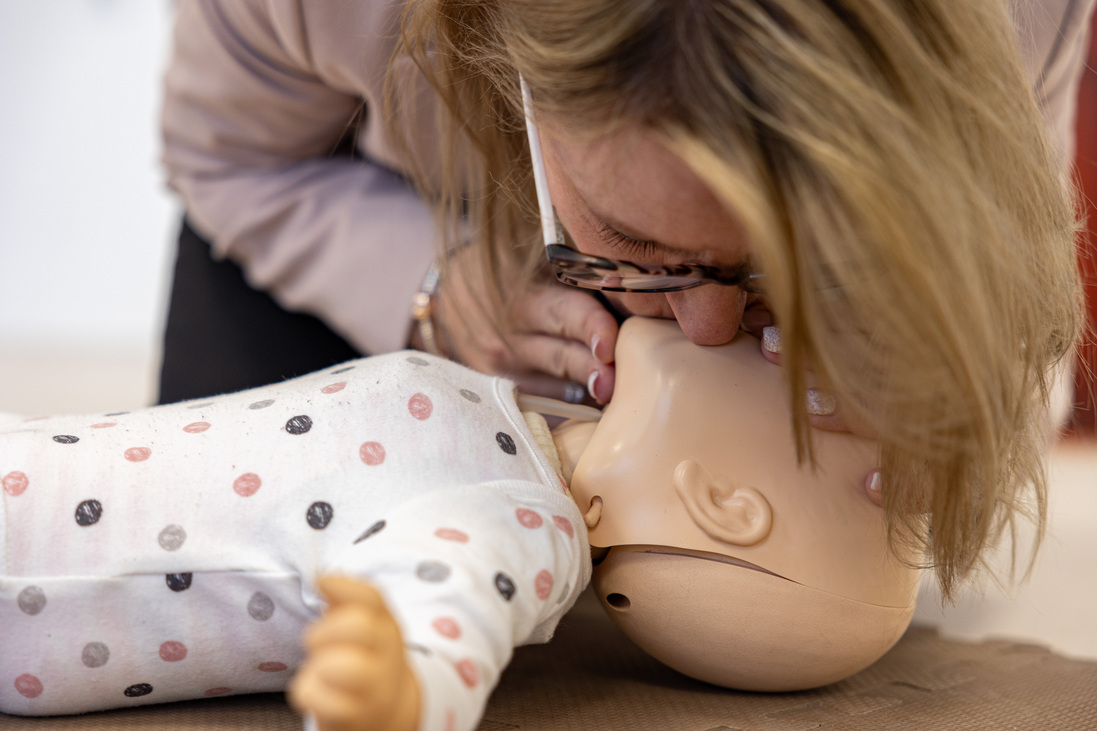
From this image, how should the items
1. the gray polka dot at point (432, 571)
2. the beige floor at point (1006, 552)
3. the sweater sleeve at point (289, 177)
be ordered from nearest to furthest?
the gray polka dot at point (432, 571)
the sweater sleeve at point (289, 177)
the beige floor at point (1006, 552)

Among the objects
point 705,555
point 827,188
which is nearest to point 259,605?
point 705,555

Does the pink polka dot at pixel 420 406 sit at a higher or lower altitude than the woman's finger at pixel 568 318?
lower

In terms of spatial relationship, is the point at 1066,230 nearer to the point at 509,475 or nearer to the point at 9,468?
the point at 509,475

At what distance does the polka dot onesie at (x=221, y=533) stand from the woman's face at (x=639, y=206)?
179 mm

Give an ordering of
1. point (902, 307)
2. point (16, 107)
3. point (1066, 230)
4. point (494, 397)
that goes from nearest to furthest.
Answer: point (902, 307) < point (1066, 230) < point (494, 397) < point (16, 107)

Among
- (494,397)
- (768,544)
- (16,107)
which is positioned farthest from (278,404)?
(16,107)

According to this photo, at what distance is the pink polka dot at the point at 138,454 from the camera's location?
639mm

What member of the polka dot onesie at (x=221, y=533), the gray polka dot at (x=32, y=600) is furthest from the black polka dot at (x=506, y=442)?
the gray polka dot at (x=32, y=600)

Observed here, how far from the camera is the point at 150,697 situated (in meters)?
0.64

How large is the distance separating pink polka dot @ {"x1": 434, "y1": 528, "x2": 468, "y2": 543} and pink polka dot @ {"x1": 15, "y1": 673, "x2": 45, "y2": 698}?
0.31m

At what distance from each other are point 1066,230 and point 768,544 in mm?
298

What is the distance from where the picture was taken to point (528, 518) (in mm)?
604

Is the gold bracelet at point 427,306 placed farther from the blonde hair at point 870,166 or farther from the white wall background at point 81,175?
the white wall background at point 81,175

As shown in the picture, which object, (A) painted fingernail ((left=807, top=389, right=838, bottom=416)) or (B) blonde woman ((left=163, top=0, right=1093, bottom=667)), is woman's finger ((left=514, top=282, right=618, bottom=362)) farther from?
(A) painted fingernail ((left=807, top=389, right=838, bottom=416))
